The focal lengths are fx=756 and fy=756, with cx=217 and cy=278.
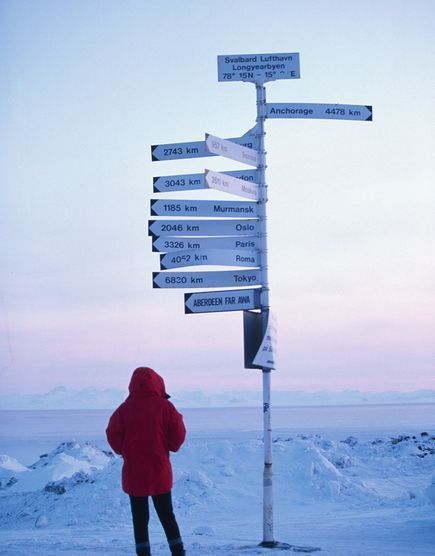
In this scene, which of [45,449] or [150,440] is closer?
[150,440]

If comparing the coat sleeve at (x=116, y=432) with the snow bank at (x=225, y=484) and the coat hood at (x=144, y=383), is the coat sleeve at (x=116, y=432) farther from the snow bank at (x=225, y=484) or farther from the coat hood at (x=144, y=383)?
the snow bank at (x=225, y=484)

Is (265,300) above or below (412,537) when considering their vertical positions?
above

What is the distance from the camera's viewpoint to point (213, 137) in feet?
26.7

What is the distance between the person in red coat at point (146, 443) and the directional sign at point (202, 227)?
233 cm

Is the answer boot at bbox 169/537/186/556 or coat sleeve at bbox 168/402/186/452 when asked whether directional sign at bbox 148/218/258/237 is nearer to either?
coat sleeve at bbox 168/402/186/452

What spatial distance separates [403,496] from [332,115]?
311 inches

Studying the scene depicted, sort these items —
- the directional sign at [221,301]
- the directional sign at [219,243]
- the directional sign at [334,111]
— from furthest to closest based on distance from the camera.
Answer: the directional sign at [334,111] → the directional sign at [219,243] → the directional sign at [221,301]

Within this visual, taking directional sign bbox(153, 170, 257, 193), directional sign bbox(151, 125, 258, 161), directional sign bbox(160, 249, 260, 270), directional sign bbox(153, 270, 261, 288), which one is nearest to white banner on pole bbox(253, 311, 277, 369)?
directional sign bbox(153, 270, 261, 288)

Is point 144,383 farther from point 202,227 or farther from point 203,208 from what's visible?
point 203,208

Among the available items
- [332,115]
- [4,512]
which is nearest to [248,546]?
[332,115]

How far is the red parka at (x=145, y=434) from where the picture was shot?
6.18 meters

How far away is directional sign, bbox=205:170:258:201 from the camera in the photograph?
807 centimetres

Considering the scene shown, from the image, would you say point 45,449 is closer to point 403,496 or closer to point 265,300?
point 403,496

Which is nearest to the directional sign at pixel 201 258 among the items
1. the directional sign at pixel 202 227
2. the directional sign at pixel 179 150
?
the directional sign at pixel 202 227
